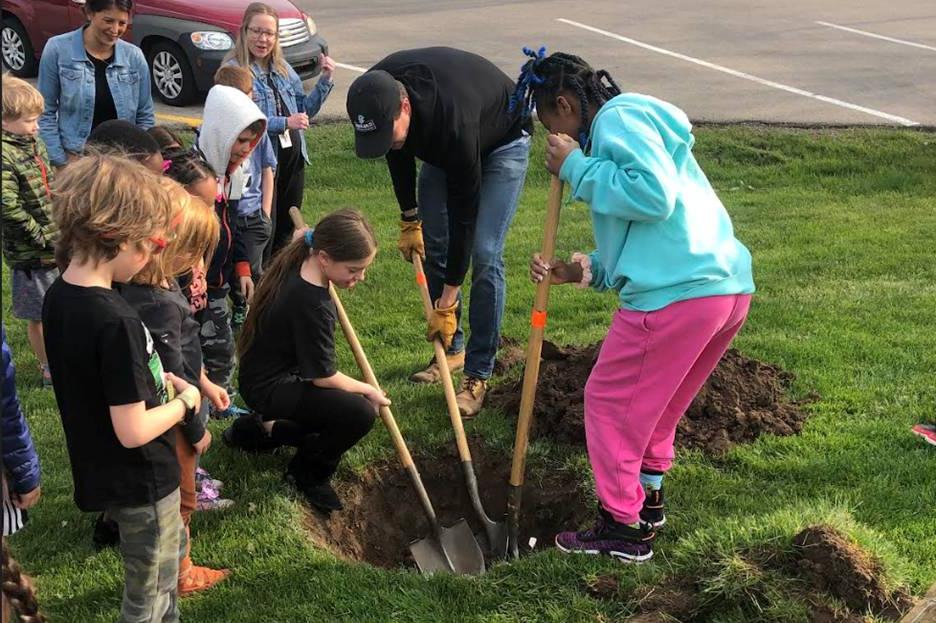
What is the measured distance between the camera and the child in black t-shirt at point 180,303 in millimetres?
3221

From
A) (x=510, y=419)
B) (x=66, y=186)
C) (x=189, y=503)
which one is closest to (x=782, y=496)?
(x=510, y=419)

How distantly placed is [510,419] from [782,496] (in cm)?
146

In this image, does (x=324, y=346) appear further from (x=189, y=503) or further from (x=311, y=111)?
(x=311, y=111)

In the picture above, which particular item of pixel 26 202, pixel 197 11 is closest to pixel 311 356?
pixel 26 202

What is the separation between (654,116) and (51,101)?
4.20 m

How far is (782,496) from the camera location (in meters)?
4.22

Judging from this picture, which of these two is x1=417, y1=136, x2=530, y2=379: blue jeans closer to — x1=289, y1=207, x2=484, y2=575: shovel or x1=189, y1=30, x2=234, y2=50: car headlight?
x1=289, y1=207, x2=484, y2=575: shovel

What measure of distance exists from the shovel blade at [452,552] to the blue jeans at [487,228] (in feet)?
3.40

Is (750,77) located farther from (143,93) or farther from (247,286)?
(247,286)

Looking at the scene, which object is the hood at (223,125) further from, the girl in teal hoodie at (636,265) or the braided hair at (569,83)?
the braided hair at (569,83)

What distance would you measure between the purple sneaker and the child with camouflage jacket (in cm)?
274

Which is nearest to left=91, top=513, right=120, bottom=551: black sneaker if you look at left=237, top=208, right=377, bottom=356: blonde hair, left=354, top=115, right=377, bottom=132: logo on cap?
left=237, top=208, right=377, bottom=356: blonde hair

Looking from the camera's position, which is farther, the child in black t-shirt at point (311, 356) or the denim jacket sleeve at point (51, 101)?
the denim jacket sleeve at point (51, 101)

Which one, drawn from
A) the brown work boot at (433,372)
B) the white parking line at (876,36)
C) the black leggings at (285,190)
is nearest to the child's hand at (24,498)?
the brown work boot at (433,372)
